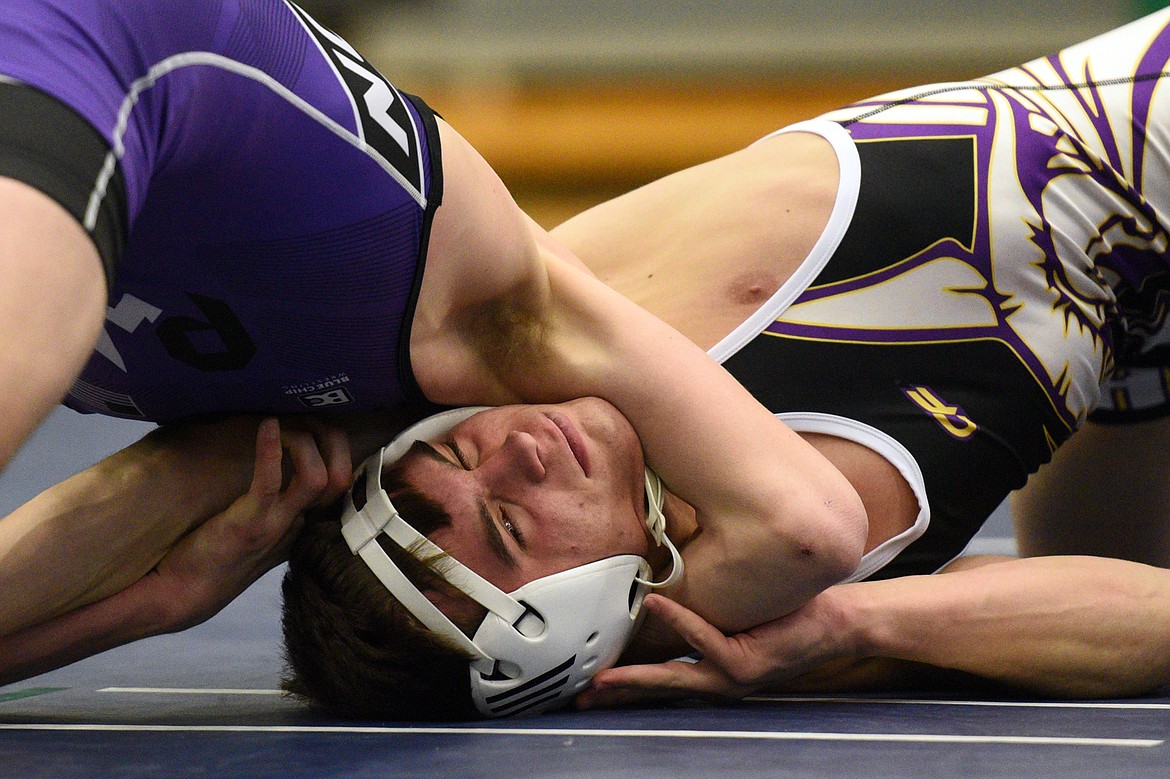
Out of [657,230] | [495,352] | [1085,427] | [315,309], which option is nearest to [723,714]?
[495,352]

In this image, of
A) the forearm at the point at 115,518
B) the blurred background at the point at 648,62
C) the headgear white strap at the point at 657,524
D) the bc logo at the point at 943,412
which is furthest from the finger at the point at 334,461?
the blurred background at the point at 648,62

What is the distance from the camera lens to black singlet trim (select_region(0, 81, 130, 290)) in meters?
1.09

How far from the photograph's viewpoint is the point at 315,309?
1630 millimetres

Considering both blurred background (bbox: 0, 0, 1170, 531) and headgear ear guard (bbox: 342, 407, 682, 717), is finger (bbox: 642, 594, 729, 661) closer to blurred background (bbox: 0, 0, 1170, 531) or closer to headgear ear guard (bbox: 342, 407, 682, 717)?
headgear ear guard (bbox: 342, 407, 682, 717)

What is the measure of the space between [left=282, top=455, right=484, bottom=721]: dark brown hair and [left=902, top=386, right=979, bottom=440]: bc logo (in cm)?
87

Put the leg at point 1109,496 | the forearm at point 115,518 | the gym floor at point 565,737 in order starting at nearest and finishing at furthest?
1. the gym floor at point 565,737
2. the forearm at point 115,518
3. the leg at point 1109,496

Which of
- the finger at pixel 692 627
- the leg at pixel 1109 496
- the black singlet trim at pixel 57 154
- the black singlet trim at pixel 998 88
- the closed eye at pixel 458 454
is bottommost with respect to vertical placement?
the leg at pixel 1109 496

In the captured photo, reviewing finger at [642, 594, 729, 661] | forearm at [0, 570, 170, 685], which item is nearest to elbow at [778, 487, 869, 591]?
finger at [642, 594, 729, 661]

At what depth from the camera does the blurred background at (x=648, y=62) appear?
8164mm

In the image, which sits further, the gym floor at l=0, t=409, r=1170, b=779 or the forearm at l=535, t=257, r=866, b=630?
the forearm at l=535, t=257, r=866, b=630

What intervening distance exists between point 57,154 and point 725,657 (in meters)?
1.14

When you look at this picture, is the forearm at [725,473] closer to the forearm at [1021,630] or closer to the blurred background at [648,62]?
the forearm at [1021,630]

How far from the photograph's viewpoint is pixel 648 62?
8.97 metres

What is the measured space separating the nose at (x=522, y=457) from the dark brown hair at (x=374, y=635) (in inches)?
4.7
